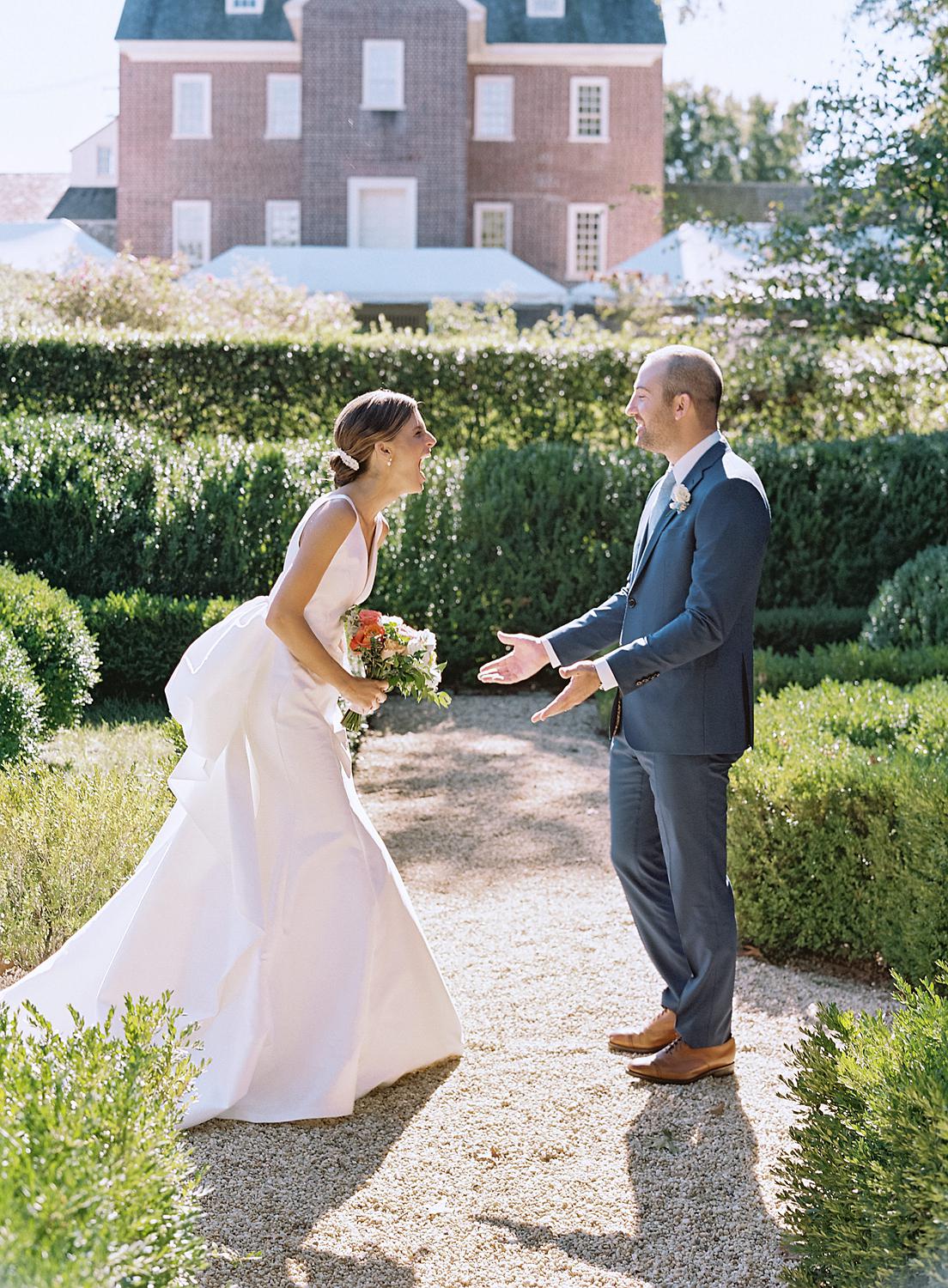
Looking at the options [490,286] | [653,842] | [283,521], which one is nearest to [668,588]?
[653,842]

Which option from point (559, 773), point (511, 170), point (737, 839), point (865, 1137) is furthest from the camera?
point (511, 170)

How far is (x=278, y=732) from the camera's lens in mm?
3934

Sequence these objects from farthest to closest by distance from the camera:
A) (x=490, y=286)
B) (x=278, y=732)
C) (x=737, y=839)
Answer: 1. (x=490, y=286)
2. (x=737, y=839)
3. (x=278, y=732)

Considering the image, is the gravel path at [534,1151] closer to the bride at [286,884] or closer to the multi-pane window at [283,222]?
the bride at [286,884]

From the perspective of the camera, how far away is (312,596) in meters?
3.89

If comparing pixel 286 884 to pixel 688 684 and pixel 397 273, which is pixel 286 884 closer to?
pixel 688 684

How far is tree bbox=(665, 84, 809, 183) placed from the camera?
50.6 metres

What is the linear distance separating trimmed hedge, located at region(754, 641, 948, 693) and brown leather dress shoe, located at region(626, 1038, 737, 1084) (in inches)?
137

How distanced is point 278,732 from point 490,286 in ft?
83.9

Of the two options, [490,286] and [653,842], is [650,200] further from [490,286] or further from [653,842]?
A: [653,842]

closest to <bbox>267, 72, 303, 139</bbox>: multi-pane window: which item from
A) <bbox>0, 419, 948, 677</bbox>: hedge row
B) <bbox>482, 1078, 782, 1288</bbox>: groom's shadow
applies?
<bbox>0, 419, 948, 677</bbox>: hedge row

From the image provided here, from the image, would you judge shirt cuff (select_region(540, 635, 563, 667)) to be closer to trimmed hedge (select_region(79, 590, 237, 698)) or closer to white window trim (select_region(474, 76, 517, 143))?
trimmed hedge (select_region(79, 590, 237, 698))

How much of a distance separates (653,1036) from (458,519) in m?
7.07

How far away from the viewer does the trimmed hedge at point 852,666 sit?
7.38 m
